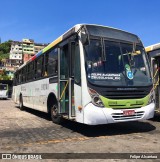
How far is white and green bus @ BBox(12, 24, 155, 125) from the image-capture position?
788 cm

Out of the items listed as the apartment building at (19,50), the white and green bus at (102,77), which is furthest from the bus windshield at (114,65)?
the apartment building at (19,50)

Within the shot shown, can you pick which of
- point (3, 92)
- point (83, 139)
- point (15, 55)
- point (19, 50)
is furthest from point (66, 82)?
point (19, 50)

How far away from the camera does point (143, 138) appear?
25.2ft

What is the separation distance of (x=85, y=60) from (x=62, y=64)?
5.85 ft

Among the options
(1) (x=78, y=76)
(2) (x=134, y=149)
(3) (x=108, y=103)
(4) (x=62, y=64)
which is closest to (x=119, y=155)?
(2) (x=134, y=149)

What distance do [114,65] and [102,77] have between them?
61 centimetres

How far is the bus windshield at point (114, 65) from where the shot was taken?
805 cm

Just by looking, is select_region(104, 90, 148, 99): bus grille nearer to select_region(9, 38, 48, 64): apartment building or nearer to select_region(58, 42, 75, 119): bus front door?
select_region(58, 42, 75, 119): bus front door

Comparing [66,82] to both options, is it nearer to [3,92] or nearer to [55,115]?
[55,115]

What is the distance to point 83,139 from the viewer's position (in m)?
7.71

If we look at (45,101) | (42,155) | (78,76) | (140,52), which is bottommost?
(42,155)

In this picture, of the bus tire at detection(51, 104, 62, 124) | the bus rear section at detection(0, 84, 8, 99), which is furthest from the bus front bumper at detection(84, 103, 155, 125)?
the bus rear section at detection(0, 84, 8, 99)

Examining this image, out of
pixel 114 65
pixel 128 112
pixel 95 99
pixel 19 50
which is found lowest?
pixel 128 112

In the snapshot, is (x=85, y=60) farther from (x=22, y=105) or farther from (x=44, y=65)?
(x=22, y=105)
